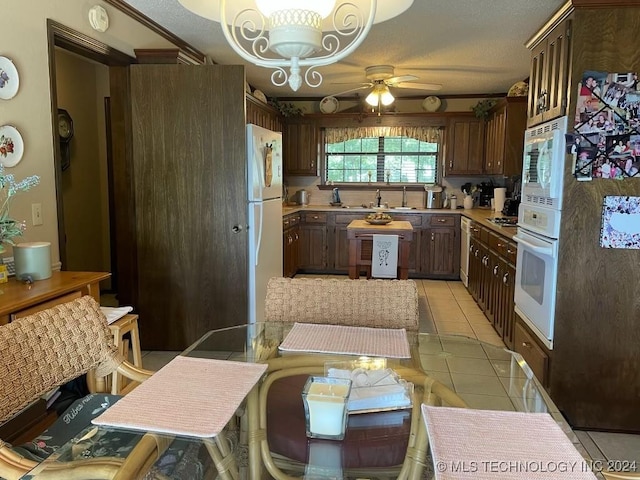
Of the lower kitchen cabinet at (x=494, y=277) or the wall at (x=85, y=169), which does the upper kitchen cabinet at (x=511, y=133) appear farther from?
the wall at (x=85, y=169)

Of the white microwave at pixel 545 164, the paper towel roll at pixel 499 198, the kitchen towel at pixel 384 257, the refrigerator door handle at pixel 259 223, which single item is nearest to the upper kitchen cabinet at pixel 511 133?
the paper towel roll at pixel 499 198

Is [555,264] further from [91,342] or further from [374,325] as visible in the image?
[91,342]

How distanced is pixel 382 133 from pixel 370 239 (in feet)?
7.39

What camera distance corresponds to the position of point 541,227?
9.12 ft

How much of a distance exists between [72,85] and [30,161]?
256 cm

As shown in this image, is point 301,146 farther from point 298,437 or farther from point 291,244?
point 298,437

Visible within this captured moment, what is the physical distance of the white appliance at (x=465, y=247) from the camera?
18.1ft

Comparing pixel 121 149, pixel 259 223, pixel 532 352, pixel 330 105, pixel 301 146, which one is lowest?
pixel 532 352

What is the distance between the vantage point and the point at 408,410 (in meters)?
1.33

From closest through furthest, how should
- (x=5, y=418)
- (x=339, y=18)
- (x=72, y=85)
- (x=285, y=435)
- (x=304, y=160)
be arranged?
(x=285, y=435)
(x=5, y=418)
(x=339, y=18)
(x=72, y=85)
(x=304, y=160)

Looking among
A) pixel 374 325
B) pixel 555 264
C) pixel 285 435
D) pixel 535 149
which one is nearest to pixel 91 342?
pixel 285 435

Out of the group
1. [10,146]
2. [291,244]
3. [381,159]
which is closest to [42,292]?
[10,146]

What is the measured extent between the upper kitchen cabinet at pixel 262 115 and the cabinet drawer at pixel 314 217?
119cm

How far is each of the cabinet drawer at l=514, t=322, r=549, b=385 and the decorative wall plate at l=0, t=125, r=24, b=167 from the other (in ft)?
9.80
